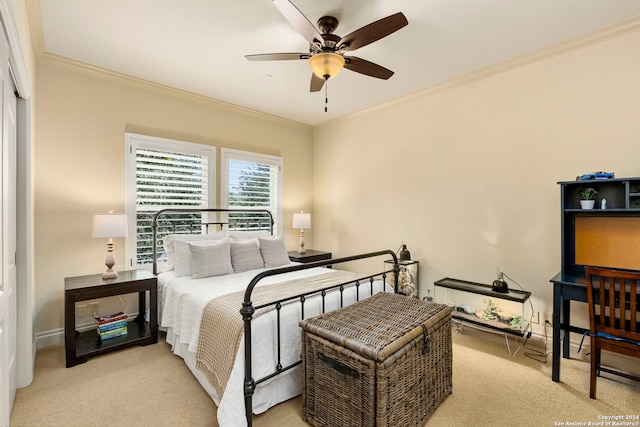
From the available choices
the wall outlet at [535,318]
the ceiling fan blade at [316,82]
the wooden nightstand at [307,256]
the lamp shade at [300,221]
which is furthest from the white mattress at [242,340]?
the ceiling fan blade at [316,82]

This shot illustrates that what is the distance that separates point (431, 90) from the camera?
12.5 feet

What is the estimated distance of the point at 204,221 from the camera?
4.14 metres

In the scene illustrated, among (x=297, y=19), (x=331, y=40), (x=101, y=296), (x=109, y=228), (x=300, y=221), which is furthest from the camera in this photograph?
(x=300, y=221)

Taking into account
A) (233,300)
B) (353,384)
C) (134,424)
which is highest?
(233,300)

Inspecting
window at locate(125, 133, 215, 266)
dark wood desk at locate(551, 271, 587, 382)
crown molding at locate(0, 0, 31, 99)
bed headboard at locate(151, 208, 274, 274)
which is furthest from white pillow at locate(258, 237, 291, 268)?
dark wood desk at locate(551, 271, 587, 382)

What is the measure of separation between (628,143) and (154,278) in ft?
14.9

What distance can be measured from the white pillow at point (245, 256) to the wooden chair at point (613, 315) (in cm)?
303

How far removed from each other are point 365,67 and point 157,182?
9.13 feet

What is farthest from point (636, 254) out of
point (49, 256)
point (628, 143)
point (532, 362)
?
point (49, 256)

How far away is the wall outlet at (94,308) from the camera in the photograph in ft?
10.7

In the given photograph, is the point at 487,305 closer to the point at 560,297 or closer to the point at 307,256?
the point at 560,297

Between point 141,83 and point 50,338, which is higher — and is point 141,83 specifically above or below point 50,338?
above

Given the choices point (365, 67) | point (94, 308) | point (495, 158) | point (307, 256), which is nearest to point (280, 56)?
point (365, 67)

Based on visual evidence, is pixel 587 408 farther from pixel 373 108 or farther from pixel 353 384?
pixel 373 108
